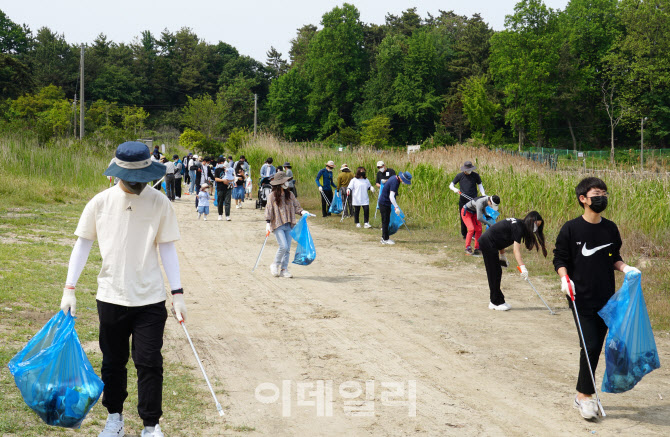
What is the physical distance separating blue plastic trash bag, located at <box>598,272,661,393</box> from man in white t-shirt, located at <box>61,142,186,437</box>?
3.22 meters

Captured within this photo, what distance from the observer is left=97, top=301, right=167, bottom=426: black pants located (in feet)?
14.2

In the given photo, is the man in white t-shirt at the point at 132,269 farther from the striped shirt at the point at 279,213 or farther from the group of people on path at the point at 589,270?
the striped shirt at the point at 279,213

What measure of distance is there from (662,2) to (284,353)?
74.6m

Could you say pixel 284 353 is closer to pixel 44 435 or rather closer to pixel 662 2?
pixel 44 435

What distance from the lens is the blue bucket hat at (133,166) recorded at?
4.31 m

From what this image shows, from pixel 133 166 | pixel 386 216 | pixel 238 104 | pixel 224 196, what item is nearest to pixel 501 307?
pixel 133 166

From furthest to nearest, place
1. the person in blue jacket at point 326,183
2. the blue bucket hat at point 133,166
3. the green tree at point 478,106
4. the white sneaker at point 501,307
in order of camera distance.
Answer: the green tree at point 478,106, the person in blue jacket at point 326,183, the white sneaker at point 501,307, the blue bucket hat at point 133,166

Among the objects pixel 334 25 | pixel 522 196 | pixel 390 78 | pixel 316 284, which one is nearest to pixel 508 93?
pixel 390 78

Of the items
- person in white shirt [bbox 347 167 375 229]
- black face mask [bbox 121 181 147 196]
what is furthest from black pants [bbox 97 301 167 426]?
person in white shirt [bbox 347 167 375 229]

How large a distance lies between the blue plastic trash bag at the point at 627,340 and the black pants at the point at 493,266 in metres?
3.73

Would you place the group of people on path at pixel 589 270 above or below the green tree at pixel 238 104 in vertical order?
below

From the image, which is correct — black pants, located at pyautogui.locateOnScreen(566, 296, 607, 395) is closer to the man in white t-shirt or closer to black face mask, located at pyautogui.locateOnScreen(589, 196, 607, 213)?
black face mask, located at pyautogui.locateOnScreen(589, 196, 607, 213)

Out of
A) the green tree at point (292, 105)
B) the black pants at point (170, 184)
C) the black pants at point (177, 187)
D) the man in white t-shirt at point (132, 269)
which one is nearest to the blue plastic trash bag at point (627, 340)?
the man in white t-shirt at point (132, 269)

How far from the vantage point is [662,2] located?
69.8 meters
